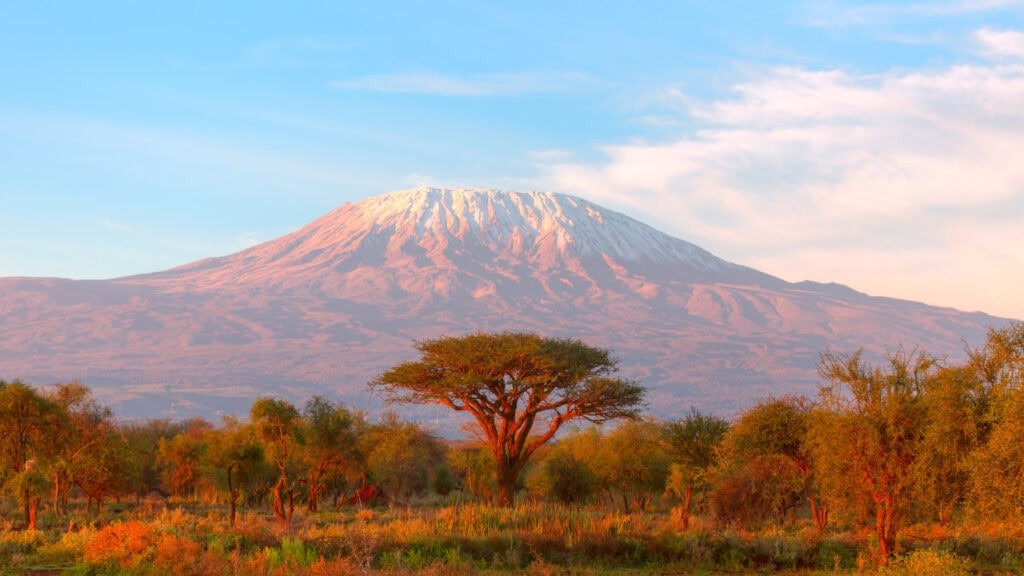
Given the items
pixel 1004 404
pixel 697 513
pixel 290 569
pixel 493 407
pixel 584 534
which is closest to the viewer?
pixel 290 569

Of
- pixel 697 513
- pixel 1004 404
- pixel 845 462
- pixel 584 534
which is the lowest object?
pixel 697 513

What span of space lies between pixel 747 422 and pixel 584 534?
500 inches

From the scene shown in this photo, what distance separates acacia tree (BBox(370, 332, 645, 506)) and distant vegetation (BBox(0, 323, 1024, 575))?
11 cm

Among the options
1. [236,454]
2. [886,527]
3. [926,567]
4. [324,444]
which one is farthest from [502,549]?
[324,444]

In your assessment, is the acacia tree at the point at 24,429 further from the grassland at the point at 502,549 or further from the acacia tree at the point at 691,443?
the acacia tree at the point at 691,443

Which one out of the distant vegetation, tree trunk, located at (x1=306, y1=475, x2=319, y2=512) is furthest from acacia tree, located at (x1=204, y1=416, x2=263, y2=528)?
tree trunk, located at (x1=306, y1=475, x2=319, y2=512)

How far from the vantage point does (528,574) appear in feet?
63.2

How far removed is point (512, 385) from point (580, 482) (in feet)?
45.7

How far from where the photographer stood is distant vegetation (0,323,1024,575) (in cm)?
2050

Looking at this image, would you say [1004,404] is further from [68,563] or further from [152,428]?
[152,428]

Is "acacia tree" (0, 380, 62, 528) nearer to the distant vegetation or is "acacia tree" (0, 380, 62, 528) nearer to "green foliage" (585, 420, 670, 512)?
the distant vegetation

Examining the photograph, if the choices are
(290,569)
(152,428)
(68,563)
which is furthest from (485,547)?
(152,428)

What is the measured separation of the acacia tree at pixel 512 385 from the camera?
116ft

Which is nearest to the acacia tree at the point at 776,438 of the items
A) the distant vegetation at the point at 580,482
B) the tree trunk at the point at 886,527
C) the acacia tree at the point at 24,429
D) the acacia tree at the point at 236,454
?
the distant vegetation at the point at 580,482
